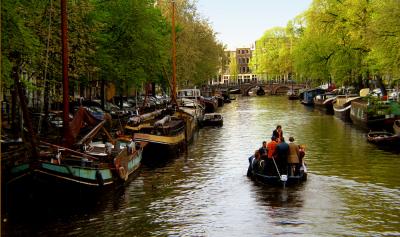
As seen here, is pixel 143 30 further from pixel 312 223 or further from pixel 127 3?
pixel 312 223

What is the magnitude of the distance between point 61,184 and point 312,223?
8.89m

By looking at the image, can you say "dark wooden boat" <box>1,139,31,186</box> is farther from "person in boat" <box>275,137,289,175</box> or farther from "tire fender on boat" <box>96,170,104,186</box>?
"person in boat" <box>275,137,289,175</box>

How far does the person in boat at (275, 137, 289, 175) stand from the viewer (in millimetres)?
22578

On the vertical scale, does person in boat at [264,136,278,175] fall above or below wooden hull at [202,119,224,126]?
above

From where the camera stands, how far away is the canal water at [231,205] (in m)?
17.1

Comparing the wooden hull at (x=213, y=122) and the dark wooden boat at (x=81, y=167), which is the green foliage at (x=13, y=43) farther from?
the wooden hull at (x=213, y=122)

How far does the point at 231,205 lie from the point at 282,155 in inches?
138

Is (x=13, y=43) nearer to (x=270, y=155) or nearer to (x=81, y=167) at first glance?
(x=81, y=167)

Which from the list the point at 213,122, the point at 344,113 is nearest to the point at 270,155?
the point at 213,122

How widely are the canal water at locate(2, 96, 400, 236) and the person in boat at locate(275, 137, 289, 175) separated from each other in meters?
0.92

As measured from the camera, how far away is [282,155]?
2269 centimetres

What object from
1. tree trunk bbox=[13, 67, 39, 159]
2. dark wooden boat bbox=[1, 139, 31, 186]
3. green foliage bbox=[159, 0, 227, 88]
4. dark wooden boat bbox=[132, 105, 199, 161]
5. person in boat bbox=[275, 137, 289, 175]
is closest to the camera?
tree trunk bbox=[13, 67, 39, 159]

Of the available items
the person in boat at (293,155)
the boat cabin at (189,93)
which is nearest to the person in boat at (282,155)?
the person in boat at (293,155)

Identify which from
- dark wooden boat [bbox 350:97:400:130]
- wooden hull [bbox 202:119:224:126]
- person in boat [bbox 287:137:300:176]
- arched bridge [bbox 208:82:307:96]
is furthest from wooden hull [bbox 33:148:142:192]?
arched bridge [bbox 208:82:307:96]
